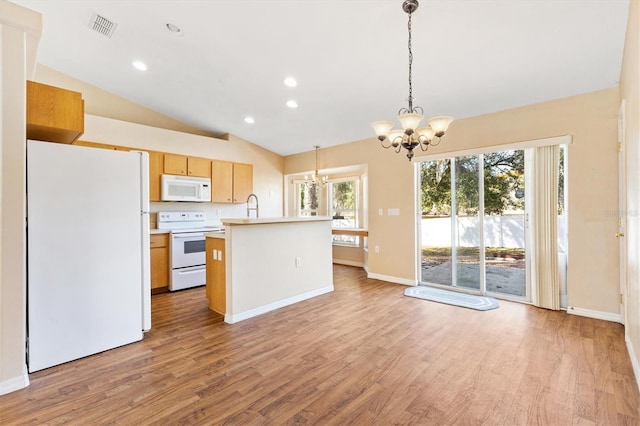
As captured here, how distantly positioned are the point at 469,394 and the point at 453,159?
3328mm

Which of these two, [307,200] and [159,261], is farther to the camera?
[307,200]

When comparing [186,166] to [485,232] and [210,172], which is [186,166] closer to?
[210,172]

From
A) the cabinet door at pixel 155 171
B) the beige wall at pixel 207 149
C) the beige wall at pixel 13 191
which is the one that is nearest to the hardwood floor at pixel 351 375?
the beige wall at pixel 13 191

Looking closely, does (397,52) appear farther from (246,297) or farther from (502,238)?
(246,297)

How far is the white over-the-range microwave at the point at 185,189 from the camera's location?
4754 millimetres

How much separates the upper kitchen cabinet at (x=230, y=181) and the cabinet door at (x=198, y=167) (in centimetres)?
9

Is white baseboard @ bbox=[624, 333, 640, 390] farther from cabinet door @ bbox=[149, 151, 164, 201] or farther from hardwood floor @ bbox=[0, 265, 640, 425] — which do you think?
cabinet door @ bbox=[149, 151, 164, 201]

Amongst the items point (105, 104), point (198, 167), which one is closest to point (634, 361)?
point (198, 167)

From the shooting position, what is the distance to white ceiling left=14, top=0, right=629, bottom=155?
244 centimetres

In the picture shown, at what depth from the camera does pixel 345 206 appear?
22.4 ft

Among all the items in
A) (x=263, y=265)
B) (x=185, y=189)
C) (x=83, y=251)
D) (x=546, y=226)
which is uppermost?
(x=185, y=189)

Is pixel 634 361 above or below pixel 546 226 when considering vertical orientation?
below

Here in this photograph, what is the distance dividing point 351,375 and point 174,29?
3617 millimetres

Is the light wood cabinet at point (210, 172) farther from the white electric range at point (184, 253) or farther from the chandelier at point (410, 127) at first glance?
the chandelier at point (410, 127)
